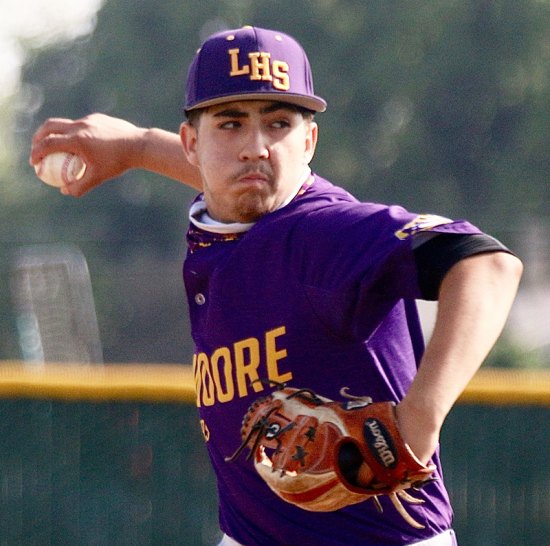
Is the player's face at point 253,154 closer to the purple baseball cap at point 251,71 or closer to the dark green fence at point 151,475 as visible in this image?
the purple baseball cap at point 251,71

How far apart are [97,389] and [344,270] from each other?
13.7ft

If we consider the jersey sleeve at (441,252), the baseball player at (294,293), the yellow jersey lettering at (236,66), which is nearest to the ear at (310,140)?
the baseball player at (294,293)

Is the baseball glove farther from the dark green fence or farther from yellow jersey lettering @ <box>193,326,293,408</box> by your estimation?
the dark green fence

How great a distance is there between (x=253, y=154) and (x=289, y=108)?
16cm

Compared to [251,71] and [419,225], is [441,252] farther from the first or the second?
[251,71]

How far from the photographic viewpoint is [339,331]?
274 centimetres

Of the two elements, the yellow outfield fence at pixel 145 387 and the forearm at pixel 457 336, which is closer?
the forearm at pixel 457 336

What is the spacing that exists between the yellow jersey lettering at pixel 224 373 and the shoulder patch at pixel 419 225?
2.11 feet

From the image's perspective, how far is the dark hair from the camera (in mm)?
3021

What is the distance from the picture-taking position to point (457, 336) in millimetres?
2332

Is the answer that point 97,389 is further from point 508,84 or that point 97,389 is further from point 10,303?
point 508,84

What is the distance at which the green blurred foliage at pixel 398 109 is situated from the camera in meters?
36.0

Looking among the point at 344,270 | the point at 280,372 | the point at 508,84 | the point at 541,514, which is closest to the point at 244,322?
the point at 280,372

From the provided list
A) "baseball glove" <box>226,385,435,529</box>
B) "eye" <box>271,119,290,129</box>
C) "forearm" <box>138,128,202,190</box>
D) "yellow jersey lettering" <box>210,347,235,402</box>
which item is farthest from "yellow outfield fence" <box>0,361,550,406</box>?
"baseball glove" <box>226,385,435,529</box>
